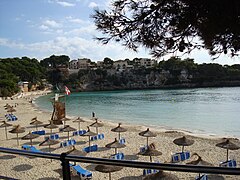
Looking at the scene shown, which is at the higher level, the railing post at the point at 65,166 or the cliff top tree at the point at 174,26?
the cliff top tree at the point at 174,26

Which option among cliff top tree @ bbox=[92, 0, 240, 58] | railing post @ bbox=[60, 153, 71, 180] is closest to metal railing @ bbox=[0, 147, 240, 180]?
railing post @ bbox=[60, 153, 71, 180]

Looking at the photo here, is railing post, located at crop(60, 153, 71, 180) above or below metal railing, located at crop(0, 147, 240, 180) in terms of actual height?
below

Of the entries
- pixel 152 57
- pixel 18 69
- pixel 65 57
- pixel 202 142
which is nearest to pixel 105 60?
pixel 65 57

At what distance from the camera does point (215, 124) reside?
86.6ft

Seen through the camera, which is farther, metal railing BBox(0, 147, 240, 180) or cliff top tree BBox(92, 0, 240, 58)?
cliff top tree BBox(92, 0, 240, 58)

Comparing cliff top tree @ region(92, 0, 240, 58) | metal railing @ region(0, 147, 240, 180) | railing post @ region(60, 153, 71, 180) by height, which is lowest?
railing post @ region(60, 153, 71, 180)

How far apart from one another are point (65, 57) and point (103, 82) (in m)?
27.5

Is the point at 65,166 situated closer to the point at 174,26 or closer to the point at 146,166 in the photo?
the point at 146,166

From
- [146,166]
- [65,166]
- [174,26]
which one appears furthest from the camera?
[174,26]

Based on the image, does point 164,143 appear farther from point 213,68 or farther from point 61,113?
point 213,68

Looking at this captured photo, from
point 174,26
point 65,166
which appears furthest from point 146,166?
point 174,26

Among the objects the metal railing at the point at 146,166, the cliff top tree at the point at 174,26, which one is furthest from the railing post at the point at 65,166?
the cliff top tree at the point at 174,26

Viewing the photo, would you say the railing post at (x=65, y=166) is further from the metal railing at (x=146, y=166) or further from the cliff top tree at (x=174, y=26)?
the cliff top tree at (x=174, y=26)

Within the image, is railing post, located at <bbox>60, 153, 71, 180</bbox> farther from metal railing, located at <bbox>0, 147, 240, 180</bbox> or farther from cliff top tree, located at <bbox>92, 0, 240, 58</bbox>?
cliff top tree, located at <bbox>92, 0, 240, 58</bbox>
